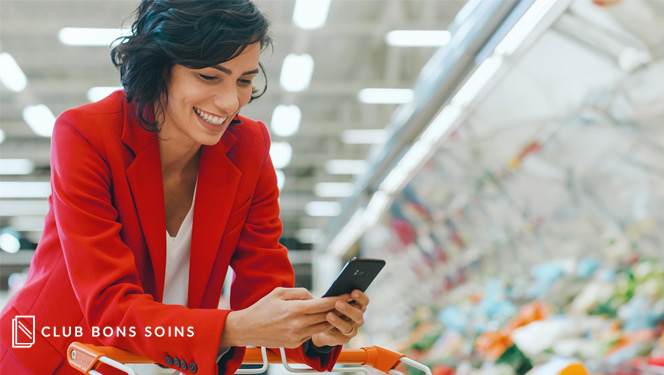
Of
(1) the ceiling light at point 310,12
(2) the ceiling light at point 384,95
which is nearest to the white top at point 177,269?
(1) the ceiling light at point 310,12

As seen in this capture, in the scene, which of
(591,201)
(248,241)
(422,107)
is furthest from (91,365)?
(591,201)

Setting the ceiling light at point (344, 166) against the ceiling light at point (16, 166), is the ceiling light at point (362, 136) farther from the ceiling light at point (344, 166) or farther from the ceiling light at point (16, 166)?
the ceiling light at point (16, 166)

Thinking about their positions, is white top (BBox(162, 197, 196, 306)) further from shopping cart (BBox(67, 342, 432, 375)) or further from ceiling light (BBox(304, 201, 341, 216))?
ceiling light (BBox(304, 201, 341, 216))

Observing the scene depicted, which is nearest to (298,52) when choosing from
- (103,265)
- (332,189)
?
(103,265)

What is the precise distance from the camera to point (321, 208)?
746 inches

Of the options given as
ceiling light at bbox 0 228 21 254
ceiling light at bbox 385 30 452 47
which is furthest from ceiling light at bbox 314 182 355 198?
ceiling light at bbox 0 228 21 254

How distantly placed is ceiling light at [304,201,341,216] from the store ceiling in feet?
13.5

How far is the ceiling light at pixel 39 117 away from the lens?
1073 cm

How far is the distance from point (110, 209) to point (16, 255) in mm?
24192

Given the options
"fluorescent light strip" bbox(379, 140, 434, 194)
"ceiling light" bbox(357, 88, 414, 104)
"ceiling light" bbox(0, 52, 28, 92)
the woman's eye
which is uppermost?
"ceiling light" bbox(357, 88, 414, 104)

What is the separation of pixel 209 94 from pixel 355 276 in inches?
19.0

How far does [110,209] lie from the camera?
142 centimetres

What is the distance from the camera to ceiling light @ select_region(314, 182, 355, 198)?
16312mm

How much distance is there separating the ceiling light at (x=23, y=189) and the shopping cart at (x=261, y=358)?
15427 millimetres
